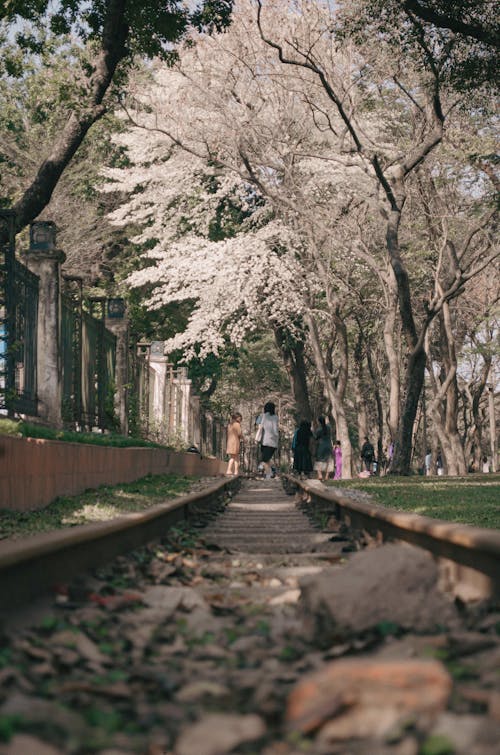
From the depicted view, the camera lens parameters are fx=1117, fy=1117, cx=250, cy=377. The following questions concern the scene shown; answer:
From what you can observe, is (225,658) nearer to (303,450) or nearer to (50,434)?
(50,434)

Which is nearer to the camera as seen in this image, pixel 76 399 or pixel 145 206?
pixel 76 399

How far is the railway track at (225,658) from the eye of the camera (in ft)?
9.95

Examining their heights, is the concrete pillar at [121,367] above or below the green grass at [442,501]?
above

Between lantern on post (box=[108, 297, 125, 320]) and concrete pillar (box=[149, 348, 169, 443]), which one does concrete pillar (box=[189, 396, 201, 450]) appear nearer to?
concrete pillar (box=[149, 348, 169, 443])

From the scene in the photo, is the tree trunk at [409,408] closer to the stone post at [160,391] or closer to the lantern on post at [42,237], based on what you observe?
the stone post at [160,391]

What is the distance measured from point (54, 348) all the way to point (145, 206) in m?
21.0

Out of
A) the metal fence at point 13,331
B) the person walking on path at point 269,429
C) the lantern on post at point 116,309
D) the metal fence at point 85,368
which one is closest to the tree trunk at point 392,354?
the person walking on path at point 269,429

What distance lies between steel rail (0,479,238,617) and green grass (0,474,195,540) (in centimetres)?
94

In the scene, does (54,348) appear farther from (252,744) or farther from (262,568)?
(252,744)

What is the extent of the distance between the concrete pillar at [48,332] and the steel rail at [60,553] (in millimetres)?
5355

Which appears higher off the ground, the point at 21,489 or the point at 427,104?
the point at 427,104

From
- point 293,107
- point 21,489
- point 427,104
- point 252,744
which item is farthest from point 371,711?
point 293,107

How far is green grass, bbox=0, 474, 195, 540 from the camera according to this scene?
9.16 metres

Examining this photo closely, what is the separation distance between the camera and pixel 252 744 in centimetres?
Result: 306
